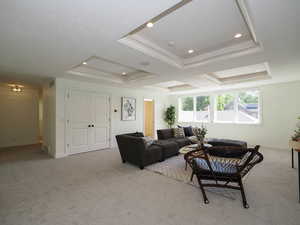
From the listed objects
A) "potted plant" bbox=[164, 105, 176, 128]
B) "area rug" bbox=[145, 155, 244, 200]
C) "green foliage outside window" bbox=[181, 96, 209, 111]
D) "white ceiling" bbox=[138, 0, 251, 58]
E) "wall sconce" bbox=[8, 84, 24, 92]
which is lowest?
"area rug" bbox=[145, 155, 244, 200]

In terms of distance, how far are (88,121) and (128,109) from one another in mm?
1777

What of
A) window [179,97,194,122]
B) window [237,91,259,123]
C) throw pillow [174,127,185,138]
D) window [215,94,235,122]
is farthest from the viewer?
window [179,97,194,122]

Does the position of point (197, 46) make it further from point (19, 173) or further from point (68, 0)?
point (19, 173)

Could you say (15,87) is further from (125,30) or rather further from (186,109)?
(186,109)

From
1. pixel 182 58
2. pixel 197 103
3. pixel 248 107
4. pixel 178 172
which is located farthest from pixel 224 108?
pixel 178 172

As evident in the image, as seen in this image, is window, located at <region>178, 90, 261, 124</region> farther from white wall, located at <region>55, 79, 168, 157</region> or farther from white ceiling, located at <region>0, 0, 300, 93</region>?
white ceiling, located at <region>0, 0, 300, 93</region>

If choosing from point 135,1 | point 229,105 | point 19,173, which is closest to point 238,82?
point 229,105

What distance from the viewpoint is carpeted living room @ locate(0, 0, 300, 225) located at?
5.82ft

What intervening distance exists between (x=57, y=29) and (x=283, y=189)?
433 cm

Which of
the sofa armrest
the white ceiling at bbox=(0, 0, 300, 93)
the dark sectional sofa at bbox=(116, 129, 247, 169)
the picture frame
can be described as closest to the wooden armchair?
the dark sectional sofa at bbox=(116, 129, 247, 169)

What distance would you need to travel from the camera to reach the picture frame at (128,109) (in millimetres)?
6078

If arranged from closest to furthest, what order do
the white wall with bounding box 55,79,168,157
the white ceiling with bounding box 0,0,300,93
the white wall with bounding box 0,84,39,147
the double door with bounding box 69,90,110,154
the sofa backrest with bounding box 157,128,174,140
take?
the white ceiling with bounding box 0,0,300,93 < the white wall with bounding box 55,79,168,157 < the double door with bounding box 69,90,110,154 < the sofa backrest with bounding box 157,128,174,140 < the white wall with bounding box 0,84,39,147

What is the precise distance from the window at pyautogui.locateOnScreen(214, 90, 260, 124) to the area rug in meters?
3.70

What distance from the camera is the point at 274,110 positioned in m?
5.41
